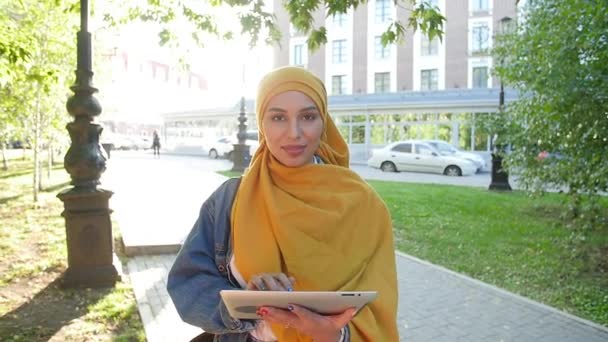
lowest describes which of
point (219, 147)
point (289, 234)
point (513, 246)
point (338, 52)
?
point (513, 246)

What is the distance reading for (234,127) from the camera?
3553 centimetres

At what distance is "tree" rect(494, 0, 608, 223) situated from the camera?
582 centimetres

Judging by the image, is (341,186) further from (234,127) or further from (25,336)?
(234,127)

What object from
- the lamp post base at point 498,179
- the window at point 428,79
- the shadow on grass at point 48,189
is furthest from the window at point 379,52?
the shadow on grass at point 48,189

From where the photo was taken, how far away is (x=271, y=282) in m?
1.50

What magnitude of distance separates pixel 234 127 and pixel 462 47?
59.5 ft

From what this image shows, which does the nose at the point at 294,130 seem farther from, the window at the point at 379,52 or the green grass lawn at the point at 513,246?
the window at the point at 379,52

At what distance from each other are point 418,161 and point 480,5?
65.9ft

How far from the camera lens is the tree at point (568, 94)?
229 inches

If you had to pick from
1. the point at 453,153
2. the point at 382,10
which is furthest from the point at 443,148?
the point at 382,10

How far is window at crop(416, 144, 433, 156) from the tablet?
70.0ft

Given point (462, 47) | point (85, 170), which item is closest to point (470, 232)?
point (85, 170)

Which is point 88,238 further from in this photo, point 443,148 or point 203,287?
point 443,148

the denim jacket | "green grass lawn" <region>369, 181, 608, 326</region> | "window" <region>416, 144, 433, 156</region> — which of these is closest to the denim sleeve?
the denim jacket
